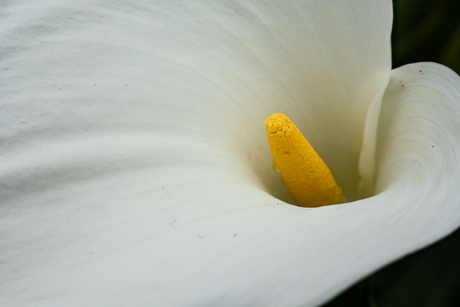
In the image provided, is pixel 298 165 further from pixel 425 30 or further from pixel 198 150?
pixel 425 30

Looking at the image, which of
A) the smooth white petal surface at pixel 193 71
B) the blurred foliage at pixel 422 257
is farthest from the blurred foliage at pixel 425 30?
the smooth white petal surface at pixel 193 71

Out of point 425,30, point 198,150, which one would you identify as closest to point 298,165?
point 198,150

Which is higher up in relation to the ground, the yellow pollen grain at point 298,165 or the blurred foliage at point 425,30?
the blurred foliage at point 425,30

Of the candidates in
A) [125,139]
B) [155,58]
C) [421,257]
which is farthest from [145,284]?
[421,257]

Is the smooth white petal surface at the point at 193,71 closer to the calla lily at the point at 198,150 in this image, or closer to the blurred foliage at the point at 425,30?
the calla lily at the point at 198,150

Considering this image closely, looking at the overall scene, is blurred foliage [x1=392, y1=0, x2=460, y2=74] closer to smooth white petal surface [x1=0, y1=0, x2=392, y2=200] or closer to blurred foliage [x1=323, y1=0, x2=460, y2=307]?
blurred foliage [x1=323, y1=0, x2=460, y2=307]
